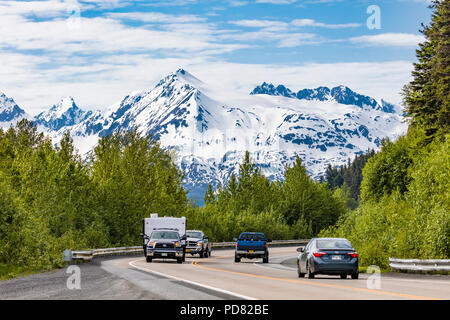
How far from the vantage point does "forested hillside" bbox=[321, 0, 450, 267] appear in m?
34.1

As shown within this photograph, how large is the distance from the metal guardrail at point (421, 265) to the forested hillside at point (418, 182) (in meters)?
1.90

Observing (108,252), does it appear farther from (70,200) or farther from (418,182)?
(418,182)

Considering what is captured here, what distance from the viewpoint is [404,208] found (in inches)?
1634

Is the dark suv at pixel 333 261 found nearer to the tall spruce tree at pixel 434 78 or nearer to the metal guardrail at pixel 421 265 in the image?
the metal guardrail at pixel 421 265

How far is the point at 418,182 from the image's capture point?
39969mm

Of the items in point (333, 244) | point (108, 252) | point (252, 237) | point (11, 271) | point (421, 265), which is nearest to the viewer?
point (333, 244)

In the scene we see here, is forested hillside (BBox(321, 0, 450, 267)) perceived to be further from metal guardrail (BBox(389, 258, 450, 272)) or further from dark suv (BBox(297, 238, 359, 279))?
dark suv (BBox(297, 238, 359, 279))

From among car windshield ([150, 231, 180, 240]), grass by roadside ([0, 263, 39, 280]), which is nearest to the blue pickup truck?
car windshield ([150, 231, 180, 240])

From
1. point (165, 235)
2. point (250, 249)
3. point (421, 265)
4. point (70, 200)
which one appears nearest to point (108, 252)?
point (70, 200)

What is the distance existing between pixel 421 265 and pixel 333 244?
617 cm

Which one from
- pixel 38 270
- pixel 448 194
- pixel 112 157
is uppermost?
pixel 112 157

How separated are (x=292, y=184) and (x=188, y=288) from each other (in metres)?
95.4
